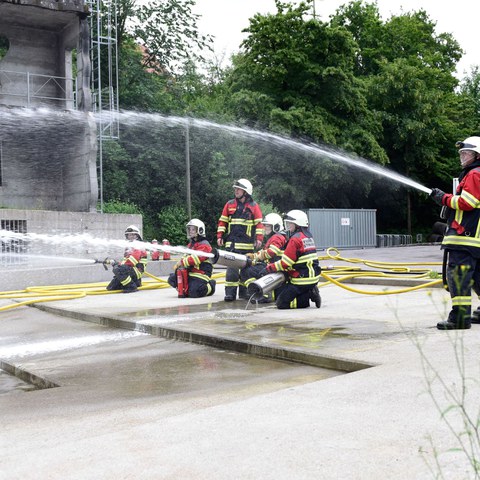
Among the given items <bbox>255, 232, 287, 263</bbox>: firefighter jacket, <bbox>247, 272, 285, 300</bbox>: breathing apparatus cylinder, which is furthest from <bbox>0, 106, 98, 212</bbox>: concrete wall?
<bbox>247, 272, 285, 300</bbox>: breathing apparatus cylinder

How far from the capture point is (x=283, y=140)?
33.4 m

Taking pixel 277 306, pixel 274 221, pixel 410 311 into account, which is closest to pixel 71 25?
pixel 274 221

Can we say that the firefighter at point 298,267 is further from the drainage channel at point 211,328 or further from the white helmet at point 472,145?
the white helmet at point 472,145

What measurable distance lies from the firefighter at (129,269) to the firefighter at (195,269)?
4.30 ft

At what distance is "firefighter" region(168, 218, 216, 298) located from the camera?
1134cm

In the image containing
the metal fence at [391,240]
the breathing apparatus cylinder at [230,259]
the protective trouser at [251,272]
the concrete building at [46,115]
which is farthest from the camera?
the metal fence at [391,240]

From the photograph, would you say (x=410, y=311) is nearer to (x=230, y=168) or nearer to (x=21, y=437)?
(x=21, y=437)

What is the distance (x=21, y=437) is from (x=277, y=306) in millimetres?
5827

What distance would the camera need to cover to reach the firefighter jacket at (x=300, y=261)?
926 centimetres

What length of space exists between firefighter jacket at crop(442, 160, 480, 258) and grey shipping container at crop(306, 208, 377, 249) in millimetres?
23695

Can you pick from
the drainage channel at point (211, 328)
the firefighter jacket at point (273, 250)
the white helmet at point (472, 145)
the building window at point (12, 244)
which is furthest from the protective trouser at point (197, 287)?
the white helmet at point (472, 145)

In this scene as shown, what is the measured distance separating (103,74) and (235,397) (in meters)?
28.7

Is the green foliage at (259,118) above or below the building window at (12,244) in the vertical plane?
above

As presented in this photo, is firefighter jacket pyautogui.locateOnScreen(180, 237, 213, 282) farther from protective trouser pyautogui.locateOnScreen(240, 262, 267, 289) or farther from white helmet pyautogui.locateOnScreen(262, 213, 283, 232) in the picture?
white helmet pyautogui.locateOnScreen(262, 213, 283, 232)
